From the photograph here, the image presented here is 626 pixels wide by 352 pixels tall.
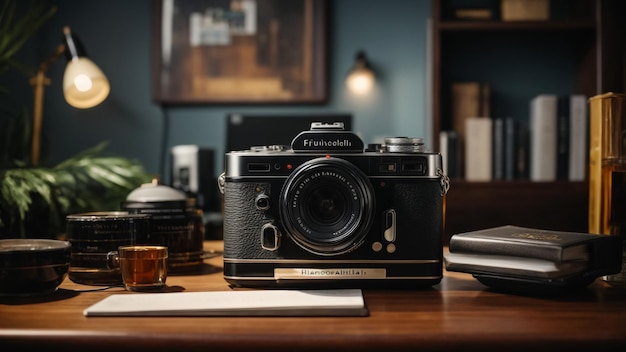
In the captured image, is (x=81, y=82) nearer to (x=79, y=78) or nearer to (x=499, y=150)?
(x=79, y=78)

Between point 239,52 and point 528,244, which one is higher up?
point 239,52

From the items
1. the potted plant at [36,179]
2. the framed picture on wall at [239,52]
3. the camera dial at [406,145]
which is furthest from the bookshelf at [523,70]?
the camera dial at [406,145]

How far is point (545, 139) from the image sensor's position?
2.51 meters

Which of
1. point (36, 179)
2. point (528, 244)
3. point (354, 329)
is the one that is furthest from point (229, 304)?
point (36, 179)

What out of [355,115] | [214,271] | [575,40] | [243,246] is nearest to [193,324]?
[243,246]

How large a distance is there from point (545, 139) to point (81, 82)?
163cm

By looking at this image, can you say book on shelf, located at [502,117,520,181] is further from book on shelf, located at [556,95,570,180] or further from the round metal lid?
the round metal lid

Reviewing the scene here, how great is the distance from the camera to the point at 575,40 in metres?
2.87

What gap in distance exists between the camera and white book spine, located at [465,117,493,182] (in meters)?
2.56

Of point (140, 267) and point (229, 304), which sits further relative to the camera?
point (140, 267)

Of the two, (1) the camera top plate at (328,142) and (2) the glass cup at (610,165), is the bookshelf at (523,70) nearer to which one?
(2) the glass cup at (610,165)

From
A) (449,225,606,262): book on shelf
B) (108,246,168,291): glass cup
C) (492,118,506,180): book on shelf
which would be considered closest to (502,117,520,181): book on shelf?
(492,118,506,180): book on shelf

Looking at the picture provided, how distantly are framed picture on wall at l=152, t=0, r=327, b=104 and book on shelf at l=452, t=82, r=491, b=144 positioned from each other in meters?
0.57

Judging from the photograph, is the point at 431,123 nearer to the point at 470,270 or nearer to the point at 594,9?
the point at 594,9
